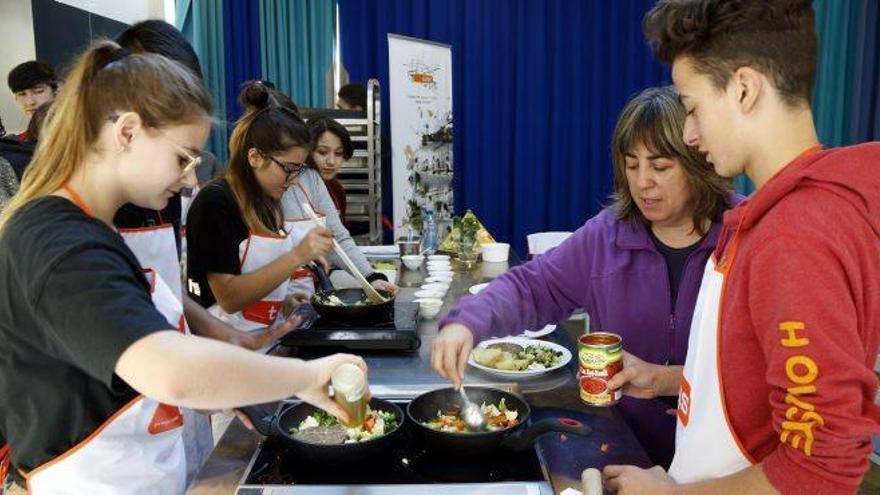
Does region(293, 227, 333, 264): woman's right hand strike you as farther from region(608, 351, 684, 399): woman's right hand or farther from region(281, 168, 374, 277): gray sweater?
region(608, 351, 684, 399): woman's right hand

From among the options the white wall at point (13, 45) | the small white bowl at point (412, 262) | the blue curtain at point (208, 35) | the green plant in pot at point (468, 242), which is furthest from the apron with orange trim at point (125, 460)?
the blue curtain at point (208, 35)

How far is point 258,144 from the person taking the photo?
2.41m

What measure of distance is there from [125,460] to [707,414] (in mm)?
957

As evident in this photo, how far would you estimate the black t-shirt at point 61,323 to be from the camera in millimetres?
875

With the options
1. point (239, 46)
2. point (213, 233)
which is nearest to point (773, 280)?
point (213, 233)

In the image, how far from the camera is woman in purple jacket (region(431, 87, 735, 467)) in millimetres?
1642

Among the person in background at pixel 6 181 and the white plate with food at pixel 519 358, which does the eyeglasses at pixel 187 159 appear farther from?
the person in background at pixel 6 181

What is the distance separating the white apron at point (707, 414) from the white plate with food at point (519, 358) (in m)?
0.57

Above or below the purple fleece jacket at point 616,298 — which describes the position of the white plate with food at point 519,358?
below

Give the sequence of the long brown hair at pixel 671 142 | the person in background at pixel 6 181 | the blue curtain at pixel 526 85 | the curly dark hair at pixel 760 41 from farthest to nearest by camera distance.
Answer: the blue curtain at pixel 526 85, the person in background at pixel 6 181, the long brown hair at pixel 671 142, the curly dark hair at pixel 760 41

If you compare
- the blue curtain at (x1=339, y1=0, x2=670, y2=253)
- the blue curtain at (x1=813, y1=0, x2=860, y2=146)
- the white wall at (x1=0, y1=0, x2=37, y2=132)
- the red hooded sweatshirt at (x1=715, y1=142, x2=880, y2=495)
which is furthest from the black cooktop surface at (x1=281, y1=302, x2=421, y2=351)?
the blue curtain at (x1=813, y1=0, x2=860, y2=146)

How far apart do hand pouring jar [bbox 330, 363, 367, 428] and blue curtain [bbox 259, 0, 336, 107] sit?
5.06m

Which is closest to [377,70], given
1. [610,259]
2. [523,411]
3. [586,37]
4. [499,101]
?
[499,101]

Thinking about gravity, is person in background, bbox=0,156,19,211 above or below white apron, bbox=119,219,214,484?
above
